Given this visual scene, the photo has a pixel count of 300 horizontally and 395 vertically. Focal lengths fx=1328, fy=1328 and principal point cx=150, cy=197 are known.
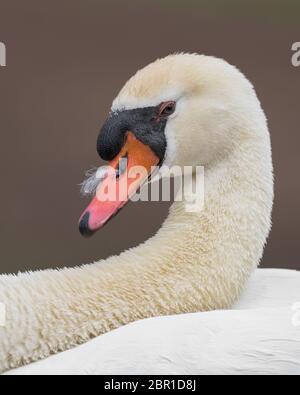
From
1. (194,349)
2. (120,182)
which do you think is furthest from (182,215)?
(194,349)

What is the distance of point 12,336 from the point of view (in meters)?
2.14

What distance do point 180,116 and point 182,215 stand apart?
0.17m

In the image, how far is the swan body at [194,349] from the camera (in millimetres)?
2033

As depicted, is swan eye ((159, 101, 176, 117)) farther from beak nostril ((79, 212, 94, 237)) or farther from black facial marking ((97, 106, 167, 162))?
beak nostril ((79, 212, 94, 237))

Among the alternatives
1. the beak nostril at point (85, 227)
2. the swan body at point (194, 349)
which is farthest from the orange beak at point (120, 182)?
the swan body at point (194, 349)

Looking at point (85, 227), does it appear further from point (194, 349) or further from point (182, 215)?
point (194, 349)

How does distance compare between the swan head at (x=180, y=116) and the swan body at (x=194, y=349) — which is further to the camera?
the swan head at (x=180, y=116)

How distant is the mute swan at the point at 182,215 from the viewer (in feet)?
7.25

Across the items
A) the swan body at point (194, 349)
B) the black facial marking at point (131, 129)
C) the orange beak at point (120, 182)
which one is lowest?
the swan body at point (194, 349)

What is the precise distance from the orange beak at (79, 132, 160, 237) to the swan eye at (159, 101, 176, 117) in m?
0.07

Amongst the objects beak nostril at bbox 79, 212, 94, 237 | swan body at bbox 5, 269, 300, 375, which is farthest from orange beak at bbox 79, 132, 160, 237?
swan body at bbox 5, 269, 300, 375

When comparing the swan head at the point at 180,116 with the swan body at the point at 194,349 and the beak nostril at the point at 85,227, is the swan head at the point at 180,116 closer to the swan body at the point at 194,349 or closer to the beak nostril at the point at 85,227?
the beak nostril at the point at 85,227

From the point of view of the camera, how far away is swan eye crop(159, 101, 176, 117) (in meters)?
2.30

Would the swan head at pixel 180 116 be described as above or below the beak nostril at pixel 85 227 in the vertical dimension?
above
